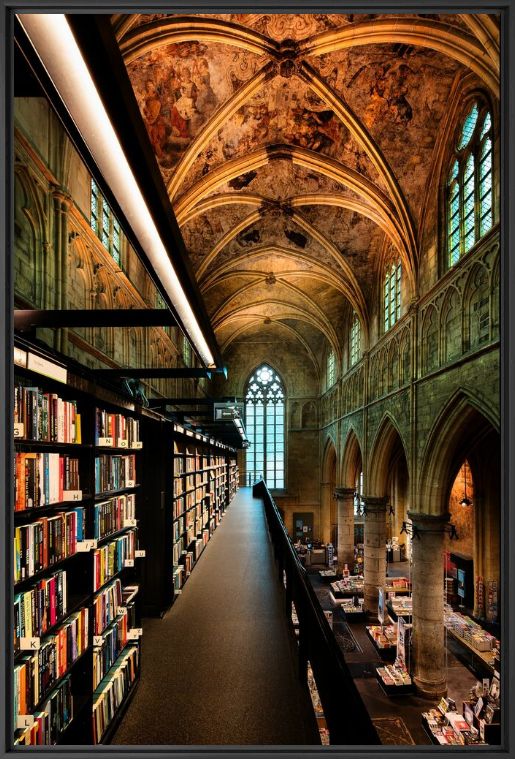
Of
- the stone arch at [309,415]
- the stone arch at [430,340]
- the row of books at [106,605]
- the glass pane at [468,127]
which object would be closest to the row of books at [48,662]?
the row of books at [106,605]

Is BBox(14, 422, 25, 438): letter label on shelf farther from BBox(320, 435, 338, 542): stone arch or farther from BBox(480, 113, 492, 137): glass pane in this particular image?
BBox(320, 435, 338, 542): stone arch

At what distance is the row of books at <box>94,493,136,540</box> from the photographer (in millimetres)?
3998

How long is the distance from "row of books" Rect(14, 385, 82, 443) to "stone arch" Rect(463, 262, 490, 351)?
7097mm

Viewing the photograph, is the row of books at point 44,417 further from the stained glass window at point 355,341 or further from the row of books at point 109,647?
the stained glass window at point 355,341

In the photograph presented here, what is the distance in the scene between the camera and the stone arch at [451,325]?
31.6 ft

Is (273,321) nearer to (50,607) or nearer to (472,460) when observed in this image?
(472,460)

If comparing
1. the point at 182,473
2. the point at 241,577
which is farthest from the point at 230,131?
the point at 241,577

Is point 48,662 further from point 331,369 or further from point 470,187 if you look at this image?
point 331,369

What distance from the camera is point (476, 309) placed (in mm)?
8852

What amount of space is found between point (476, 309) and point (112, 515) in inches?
285

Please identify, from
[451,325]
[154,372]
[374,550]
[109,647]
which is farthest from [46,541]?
[374,550]

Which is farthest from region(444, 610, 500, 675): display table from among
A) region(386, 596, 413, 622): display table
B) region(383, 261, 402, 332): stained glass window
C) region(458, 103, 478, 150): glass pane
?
region(458, 103, 478, 150): glass pane

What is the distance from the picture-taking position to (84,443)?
3668mm

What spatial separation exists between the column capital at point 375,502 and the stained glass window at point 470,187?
905 centimetres
